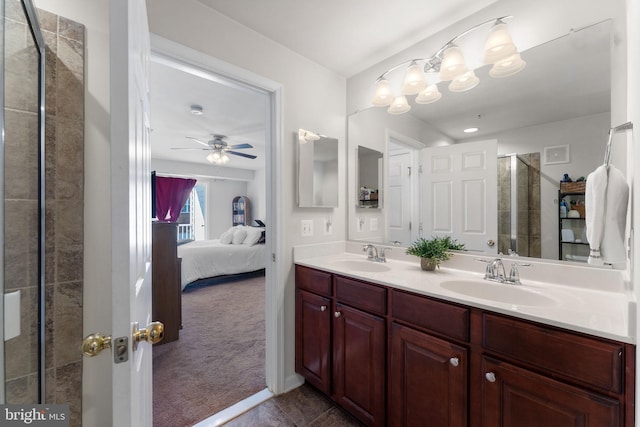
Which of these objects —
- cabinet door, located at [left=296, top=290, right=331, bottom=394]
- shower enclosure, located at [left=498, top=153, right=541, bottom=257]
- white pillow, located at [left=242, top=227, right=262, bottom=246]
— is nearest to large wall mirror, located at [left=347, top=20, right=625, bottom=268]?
shower enclosure, located at [left=498, top=153, right=541, bottom=257]

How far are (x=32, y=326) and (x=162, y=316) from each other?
1.65 meters

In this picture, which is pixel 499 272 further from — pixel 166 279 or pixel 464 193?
pixel 166 279

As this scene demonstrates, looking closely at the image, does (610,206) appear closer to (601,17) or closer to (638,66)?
(638,66)

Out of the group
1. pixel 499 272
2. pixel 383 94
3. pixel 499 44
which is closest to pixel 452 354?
pixel 499 272

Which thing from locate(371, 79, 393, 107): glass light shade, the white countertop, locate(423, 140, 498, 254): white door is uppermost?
locate(371, 79, 393, 107): glass light shade

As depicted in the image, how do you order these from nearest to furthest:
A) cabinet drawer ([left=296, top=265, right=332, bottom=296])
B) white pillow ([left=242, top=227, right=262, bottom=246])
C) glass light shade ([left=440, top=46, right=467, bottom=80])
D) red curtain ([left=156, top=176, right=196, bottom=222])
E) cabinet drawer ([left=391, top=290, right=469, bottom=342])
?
cabinet drawer ([left=391, top=290, right=469, bottom=342])
glass light shade ([left=440, top=46, right=467, bottom=80])
cabinet drawer ([left=296, top=265, right=332, bottom=296])
white pillow ([left=242, top=227, right=262, bottom=246])
red curtain ([left=156, top=176, right=196, bottom=222])

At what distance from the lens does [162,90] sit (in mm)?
2582

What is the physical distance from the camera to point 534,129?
4.59ft

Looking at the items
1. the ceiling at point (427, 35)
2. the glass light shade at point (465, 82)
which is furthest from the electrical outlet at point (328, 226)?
the glass light shade at point (465, 82)

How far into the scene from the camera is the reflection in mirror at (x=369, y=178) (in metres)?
2.17

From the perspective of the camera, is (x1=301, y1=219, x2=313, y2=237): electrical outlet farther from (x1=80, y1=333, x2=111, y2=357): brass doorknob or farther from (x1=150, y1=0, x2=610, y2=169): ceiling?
(x1=80, y1=333, x2=111, y2=357): brass doorknob

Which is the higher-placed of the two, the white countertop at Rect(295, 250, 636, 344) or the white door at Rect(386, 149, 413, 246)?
the white door at Rect(386, 149, 413, 246)

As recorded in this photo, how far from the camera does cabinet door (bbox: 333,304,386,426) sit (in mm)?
1363

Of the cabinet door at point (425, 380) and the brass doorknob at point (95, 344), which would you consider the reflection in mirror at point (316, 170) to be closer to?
the cabinet door at point (425, 380)
